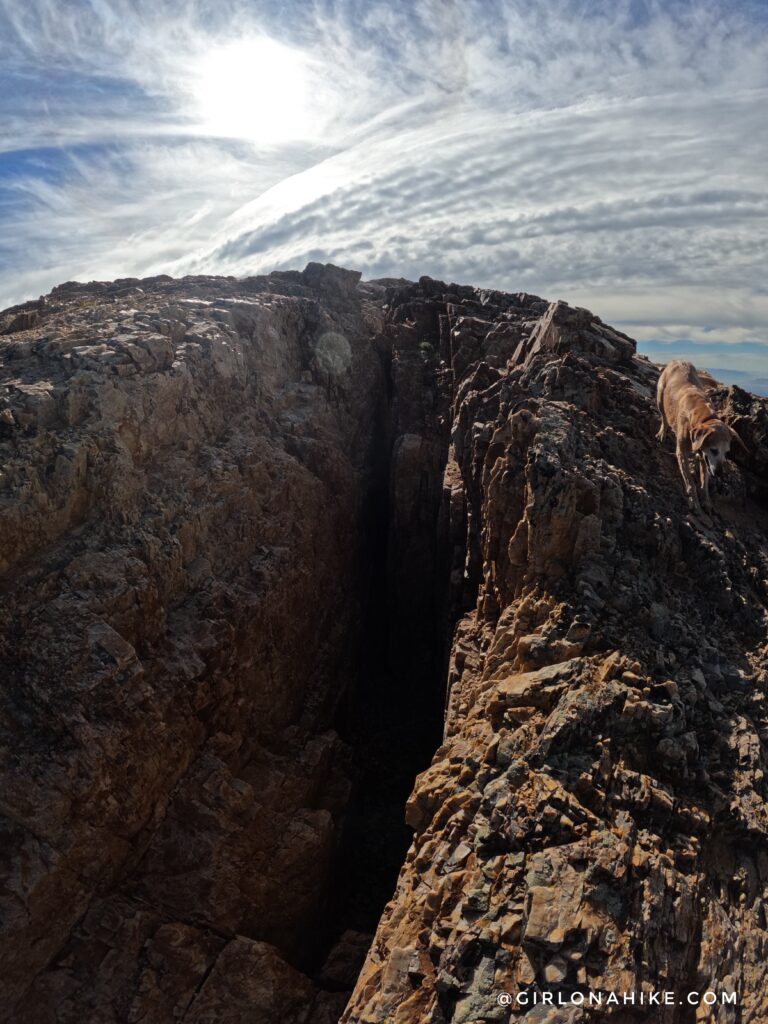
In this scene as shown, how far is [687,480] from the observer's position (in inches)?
505

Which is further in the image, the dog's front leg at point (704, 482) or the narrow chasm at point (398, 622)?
the narrow chasm at point (398, 622)

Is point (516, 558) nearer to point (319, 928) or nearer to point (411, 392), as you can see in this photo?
point (319, 928)

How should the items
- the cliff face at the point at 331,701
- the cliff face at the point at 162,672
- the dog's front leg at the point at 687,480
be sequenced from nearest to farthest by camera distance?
the cliff face at the point at 331,701
the cliff face at the point at 162,672
the dog's front leg at the point at 687,480

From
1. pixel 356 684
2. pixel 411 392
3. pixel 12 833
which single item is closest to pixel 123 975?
pixel 12 833

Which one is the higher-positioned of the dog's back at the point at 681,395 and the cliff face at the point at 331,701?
the dog's back at the point at 681,395

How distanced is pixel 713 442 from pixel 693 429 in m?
0.61

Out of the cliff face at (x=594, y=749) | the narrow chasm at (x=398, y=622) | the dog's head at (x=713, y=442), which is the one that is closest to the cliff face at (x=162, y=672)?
the narrow chasm at (x=398, y=622)

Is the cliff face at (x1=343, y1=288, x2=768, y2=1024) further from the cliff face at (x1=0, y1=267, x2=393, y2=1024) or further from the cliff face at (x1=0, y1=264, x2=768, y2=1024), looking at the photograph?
the cliff face at (x1=0, y1=267, x2=393, y2=1024)

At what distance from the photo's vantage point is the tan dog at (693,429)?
39.5 feet

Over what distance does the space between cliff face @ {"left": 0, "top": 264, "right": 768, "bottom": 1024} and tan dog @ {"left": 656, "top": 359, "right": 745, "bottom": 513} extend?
0.39 metres

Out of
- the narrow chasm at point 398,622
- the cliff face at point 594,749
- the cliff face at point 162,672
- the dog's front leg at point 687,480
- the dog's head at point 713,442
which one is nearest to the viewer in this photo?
the cliff face at point 594,749

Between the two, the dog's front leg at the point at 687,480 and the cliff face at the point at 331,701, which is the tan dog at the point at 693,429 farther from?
the cliff face at the point at 331,701

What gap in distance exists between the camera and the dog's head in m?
11.9

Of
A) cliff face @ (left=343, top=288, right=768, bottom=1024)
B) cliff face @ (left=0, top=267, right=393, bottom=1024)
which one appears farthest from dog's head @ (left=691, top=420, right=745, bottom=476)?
cliff face @ (left=0, top=267, right=393, bottom=1024)
